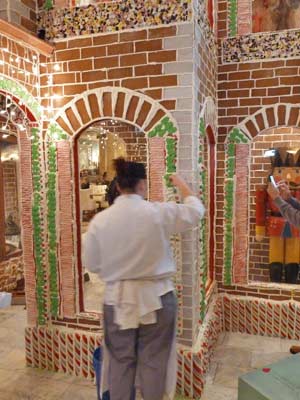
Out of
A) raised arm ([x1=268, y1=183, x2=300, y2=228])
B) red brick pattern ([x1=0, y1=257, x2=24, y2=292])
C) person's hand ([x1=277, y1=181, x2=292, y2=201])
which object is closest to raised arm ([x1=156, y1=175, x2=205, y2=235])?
raised arm ([x1=268, y1=183, x2=300, y2=228])

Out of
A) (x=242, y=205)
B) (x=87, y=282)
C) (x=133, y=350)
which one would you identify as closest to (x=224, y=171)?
(x=242, y=205)

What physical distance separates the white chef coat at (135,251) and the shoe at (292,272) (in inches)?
109

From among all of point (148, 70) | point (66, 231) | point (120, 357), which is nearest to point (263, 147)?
point (148, 70)

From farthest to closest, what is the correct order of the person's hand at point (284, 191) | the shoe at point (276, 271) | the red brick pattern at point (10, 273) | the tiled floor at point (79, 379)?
the red brick pattern at point (10, 273), the shoe at point (276, 271), the person's hand at point (284, 191), the tiled floor at point (79, 379)

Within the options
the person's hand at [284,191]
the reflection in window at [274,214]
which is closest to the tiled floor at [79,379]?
the reflection in window at [274,214]

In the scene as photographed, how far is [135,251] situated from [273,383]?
1.27 m

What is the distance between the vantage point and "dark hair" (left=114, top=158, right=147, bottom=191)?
6.63 ft

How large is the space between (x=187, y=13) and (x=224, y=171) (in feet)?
5.49

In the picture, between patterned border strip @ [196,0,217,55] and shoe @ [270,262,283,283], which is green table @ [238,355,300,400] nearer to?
shoe @ [270,262,283,283]

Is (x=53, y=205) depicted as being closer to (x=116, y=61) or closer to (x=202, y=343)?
(x=116, y=61)

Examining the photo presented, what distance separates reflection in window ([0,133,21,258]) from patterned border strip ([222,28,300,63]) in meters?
3.07

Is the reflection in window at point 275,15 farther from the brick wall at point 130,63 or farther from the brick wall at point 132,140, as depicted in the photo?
the brick wall at point 132,140

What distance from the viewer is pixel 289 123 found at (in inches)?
142

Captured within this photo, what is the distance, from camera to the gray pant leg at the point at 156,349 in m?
2.06
